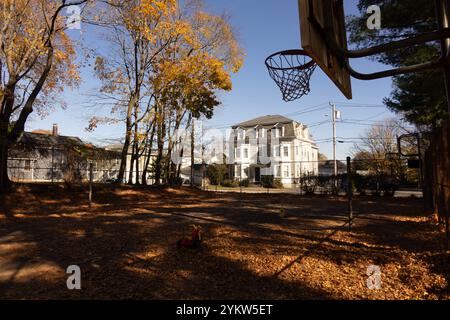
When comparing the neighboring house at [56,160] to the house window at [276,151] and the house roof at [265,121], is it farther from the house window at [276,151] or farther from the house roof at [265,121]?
the house window at [276,151]

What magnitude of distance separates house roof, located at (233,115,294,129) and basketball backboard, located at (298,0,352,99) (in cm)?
4327

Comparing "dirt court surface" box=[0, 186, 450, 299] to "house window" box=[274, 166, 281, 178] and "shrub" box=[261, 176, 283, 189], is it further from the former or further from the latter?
"house window" box=[274, 166, 281, 178]

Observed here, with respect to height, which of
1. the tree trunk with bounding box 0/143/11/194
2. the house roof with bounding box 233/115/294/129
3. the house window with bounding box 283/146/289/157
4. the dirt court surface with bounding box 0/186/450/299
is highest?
the house roof with bounding box 233/115/294/129

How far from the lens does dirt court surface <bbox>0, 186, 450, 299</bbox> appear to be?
397 centimetres

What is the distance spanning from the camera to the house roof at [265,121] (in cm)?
4747

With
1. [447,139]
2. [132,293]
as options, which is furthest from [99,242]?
[447,139]

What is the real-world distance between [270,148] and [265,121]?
5371 mm

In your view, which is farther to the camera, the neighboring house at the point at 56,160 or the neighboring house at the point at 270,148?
the neighboring house at the point at 270,148

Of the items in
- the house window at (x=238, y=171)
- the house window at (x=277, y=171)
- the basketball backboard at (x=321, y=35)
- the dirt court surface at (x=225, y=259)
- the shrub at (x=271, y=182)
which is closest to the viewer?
the basketball backboard at (x=321, y=35)

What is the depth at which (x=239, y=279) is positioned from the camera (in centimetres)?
438

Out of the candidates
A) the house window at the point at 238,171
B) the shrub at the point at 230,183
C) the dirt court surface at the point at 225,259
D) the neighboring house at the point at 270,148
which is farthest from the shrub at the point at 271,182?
the dirt court surface at the point at 225,259

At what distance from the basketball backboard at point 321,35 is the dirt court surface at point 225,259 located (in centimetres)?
281

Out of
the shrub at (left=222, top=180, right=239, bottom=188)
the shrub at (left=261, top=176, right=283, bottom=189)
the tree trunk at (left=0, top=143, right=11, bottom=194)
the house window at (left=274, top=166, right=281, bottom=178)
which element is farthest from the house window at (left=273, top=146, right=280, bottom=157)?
the tree trunk at (left=0, top=143, right=11, bottom=194)

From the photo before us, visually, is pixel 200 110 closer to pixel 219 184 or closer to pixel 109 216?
pixel 109 216
